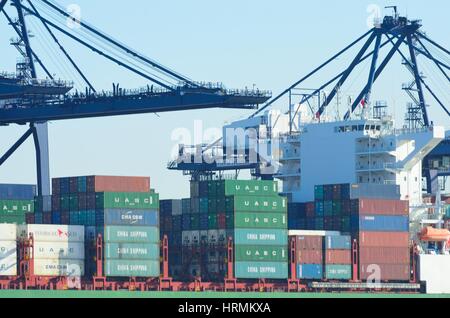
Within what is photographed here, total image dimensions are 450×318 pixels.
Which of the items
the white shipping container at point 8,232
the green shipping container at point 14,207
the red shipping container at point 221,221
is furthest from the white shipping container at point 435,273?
the white shipping container at point 8,232

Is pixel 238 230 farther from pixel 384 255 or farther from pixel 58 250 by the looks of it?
pixel 384 255

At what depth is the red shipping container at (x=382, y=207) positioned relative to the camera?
58.3m

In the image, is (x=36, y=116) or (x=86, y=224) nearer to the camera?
(x=86, y=224)

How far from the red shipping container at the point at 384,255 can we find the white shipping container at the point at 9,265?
45.2 feet

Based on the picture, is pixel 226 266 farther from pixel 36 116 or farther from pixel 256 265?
pixel 36 116

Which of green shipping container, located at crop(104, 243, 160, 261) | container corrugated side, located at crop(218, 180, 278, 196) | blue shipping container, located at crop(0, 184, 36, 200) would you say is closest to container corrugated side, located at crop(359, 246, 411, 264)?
container corrugated side, located at crop(218, 180, 278, 196)

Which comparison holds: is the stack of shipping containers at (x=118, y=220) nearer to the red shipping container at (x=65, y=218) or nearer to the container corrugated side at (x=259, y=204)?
the red shipping container at (x=65, y=218)

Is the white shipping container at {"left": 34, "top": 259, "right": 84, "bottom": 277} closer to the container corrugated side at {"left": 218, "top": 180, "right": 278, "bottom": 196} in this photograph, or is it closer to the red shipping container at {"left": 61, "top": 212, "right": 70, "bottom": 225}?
the red shipping container at {"left": 61, "top": 212, "right": 70, "bottom": 225}

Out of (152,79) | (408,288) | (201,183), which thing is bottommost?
(408,288)
